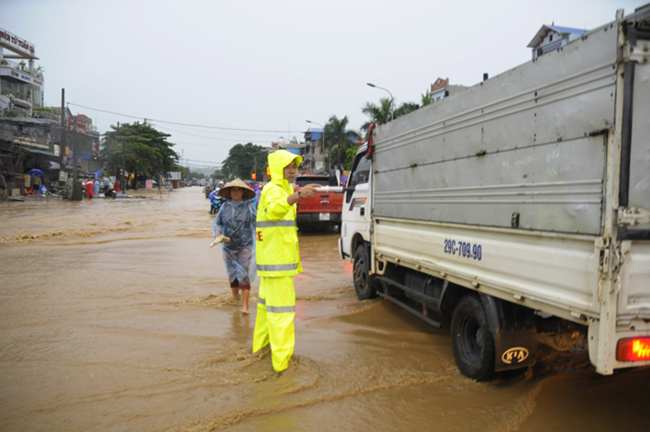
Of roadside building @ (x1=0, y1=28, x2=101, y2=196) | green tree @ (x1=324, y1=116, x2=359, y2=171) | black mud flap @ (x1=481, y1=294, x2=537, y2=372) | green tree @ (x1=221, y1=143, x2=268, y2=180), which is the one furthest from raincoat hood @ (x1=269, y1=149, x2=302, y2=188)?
green tree @ (x1=221, y1=143, x2=268, y2=180)

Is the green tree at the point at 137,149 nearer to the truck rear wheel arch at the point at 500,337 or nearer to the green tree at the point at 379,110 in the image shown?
the green tree at the point at 379,110

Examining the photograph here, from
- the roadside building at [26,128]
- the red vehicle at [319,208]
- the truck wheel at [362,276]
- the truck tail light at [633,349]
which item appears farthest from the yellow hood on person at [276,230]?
the roadside building at [26,128]

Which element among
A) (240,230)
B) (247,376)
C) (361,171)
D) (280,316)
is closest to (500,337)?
(280,316)

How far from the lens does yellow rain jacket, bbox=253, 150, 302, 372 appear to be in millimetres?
3863

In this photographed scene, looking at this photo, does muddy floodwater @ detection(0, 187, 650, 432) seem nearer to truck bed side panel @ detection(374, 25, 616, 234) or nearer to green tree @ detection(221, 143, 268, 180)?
truck bed side panel @ detection(374, 25, 616, 234)

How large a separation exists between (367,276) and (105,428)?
12.9 ft

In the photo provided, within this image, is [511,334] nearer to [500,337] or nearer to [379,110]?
[500,337]

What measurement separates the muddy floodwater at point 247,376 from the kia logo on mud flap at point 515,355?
28 centimetres

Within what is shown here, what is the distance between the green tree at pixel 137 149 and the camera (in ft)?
186

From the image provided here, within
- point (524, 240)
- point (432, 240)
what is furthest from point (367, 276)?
point (524, 240)

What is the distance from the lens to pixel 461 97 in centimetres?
409

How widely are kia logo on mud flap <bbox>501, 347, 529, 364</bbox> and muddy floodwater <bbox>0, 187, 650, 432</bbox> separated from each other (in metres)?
0.28

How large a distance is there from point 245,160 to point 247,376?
387 feet

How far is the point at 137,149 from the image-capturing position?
194ft
